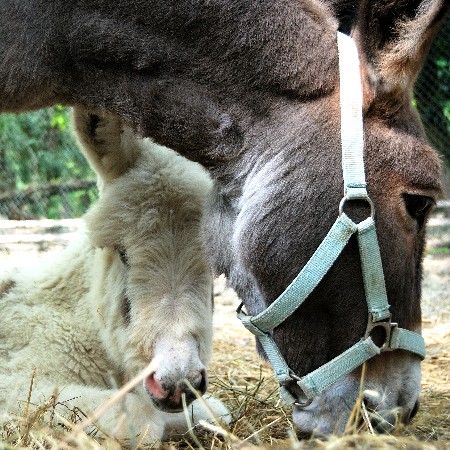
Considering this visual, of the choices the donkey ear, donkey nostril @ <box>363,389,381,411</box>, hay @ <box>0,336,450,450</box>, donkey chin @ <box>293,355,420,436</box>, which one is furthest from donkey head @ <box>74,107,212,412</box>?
the donkey ear

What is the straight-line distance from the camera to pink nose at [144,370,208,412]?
7.68ft

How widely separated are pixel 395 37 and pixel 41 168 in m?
7.69

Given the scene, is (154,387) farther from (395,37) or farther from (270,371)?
(270,371)

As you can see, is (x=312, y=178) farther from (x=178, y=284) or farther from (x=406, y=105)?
(x=178, y=284)

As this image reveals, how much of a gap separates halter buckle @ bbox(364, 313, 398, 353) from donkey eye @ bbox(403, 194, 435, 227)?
1.14ft

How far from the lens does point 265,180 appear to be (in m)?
2.24

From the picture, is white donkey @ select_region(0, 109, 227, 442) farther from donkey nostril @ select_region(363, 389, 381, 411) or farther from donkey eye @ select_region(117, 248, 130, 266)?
donkey nostril @ select_region(363, 389, 381, 411)

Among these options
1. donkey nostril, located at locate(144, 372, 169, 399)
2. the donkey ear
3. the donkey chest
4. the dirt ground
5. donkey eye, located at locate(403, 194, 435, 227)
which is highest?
the donkey ear

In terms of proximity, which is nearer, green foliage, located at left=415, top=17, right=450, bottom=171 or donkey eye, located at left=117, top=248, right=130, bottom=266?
donkey eye, located at left=117, top=248, right=130, bottom=266

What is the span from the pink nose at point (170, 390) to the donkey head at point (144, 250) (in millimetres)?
41

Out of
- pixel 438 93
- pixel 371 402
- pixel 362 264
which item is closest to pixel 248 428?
pixel 371 402

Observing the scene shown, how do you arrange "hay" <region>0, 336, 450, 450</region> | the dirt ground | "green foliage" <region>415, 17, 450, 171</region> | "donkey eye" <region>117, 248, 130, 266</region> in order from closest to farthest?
"hay" <region>0, 336, 450, 450</region>, the dirt ground, "donkey eye" <region>117, 248, 130, 266</region>, "green foliage" <region>415, 17, 450, 171</region>

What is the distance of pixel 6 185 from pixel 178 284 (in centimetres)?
724

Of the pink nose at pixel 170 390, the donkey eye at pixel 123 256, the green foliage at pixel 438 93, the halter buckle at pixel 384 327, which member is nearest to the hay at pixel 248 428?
the pink nose at pixel 170 390
